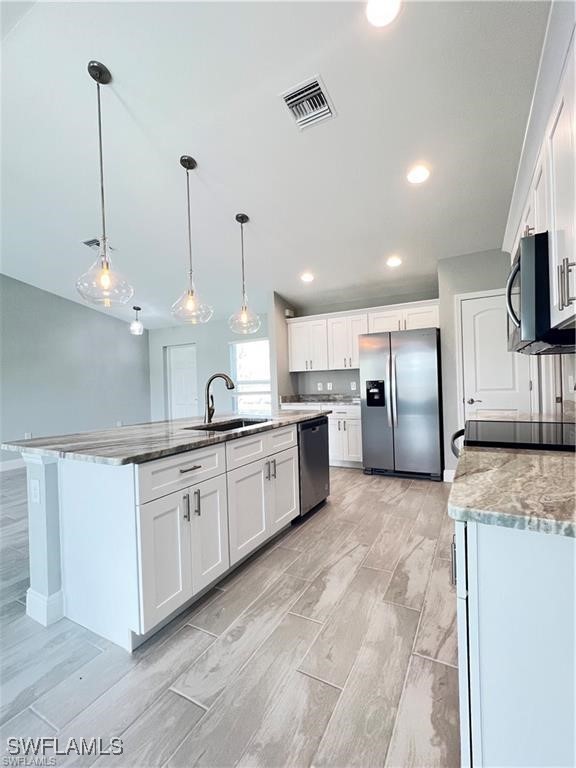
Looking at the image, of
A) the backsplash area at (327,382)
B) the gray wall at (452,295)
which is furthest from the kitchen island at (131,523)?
the backsplash area at (327,382)

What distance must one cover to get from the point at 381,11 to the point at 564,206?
1.36 meters

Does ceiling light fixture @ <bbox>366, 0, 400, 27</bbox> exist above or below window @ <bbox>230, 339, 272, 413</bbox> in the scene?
above

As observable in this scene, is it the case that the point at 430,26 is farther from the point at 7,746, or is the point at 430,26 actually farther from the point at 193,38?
the point at 7,746

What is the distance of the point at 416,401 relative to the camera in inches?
159

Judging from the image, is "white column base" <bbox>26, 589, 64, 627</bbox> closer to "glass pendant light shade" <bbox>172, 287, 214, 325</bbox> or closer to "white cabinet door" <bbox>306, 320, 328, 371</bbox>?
"glass pendant light shade" <bbox>172, 287, 214, 325</bbox>

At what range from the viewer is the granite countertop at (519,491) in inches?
26.7

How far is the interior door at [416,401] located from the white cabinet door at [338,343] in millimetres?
936

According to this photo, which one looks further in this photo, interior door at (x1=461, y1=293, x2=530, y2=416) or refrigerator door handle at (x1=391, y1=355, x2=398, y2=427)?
refrigerator door handle at (x1=391, y1=355, x2=398, y2=427)

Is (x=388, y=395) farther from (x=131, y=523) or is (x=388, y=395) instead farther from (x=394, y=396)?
(x=131, y=523)

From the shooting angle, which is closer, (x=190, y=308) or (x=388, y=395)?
(x=190, y=308)

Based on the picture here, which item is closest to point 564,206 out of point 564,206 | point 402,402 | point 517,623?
point 564,206

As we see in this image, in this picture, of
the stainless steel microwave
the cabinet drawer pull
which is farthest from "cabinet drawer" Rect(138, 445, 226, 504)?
the stainless steel microwave

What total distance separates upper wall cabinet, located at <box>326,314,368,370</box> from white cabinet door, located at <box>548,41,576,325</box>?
344cm

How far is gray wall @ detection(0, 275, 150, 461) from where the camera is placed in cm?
536
